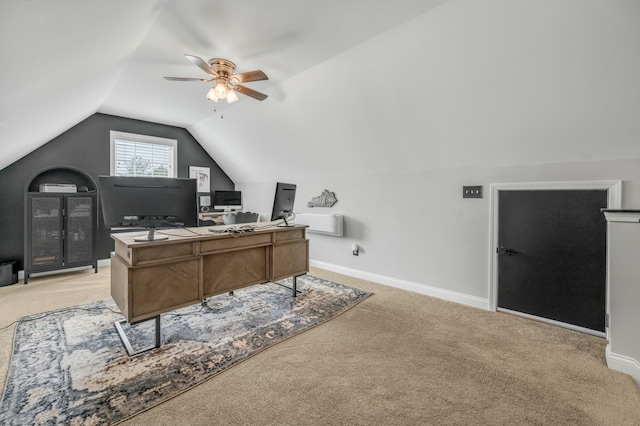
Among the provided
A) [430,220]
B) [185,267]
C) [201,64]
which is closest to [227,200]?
[201,64]

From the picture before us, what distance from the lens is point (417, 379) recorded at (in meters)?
1.91

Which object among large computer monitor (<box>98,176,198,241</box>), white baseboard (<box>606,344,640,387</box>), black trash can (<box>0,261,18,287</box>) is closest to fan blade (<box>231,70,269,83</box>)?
large computer monitor (<box>98,176,198,241</box>)

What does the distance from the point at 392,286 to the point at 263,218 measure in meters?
3.28

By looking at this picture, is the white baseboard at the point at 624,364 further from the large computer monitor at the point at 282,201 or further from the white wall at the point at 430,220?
the large computer monitor at the point at 282,201

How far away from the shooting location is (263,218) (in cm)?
612

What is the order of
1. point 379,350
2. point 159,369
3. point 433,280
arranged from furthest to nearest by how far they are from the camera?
point 433,280 < point 379,350 < point 159,369

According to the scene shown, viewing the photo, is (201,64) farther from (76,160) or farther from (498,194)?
(76,160)

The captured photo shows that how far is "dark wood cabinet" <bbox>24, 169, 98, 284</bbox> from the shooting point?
3885 millimetres

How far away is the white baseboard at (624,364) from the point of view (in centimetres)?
190

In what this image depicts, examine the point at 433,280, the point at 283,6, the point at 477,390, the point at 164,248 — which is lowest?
the point at 477,390

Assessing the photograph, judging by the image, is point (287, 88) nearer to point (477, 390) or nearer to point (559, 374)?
point (477, 390)

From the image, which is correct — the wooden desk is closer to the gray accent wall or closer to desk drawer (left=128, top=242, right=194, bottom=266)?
desk drawer (left=128, top=242, right=194, bottom=266)

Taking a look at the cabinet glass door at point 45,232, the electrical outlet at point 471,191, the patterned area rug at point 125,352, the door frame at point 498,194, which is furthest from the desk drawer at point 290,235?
the cabinet glass door at point 45,232

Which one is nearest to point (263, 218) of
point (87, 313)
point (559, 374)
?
point (87, 313)
